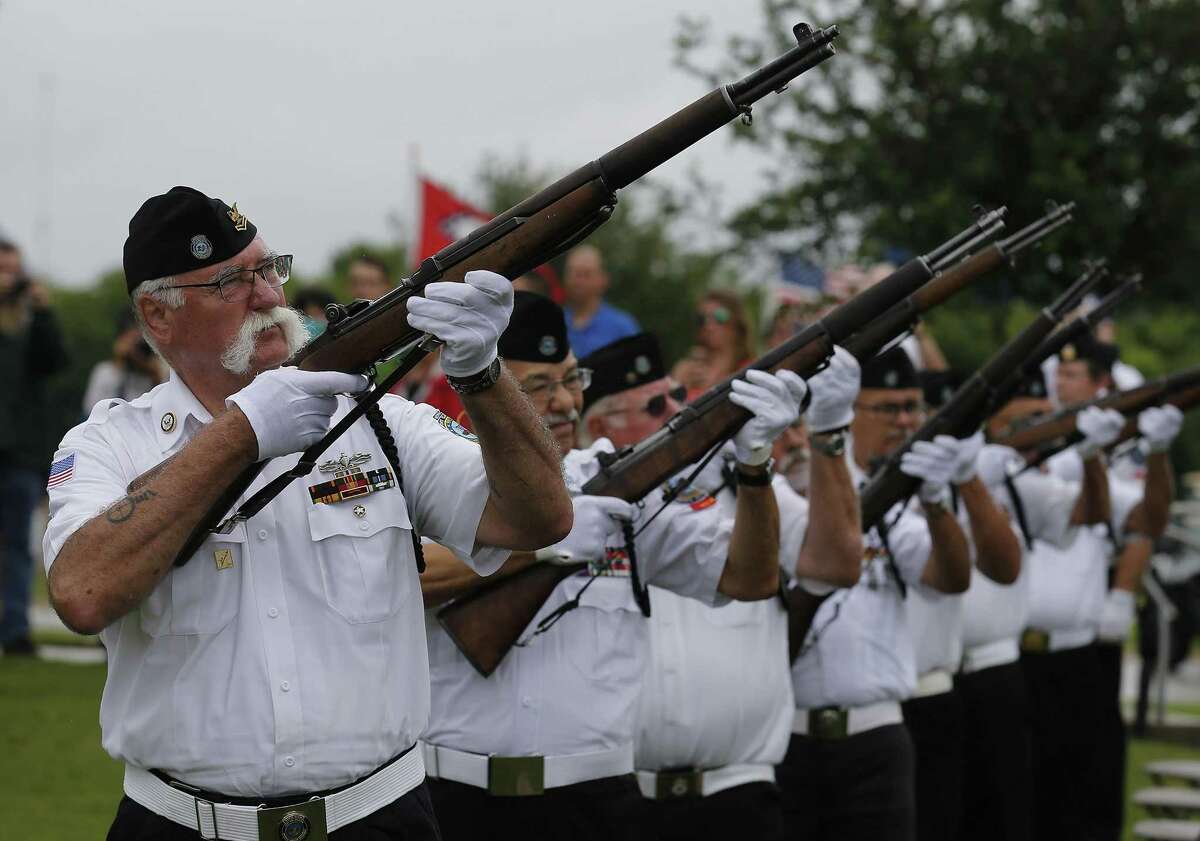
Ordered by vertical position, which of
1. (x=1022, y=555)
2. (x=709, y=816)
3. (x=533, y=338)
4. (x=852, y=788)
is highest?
(x=533, y=338)

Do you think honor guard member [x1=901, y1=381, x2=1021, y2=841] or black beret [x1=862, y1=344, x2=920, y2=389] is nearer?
black beret [x1=862, y1=344, x2=920, y2=389]

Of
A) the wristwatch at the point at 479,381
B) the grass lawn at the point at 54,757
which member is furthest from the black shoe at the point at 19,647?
the wristwatch at the point at 479,381

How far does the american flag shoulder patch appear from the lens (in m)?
3.66

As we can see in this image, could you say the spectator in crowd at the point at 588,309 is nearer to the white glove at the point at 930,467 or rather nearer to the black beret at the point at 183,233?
the white glove at the point at 930,467

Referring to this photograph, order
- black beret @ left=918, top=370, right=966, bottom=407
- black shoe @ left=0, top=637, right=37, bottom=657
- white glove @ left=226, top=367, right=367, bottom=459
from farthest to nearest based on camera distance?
black shoe @ left=0, top=637, right=37, bottom=657 → black beret @ left=918, top=370, right=966, bottom=407 → white glove @ left=226, top=367, right=367, bottom=459

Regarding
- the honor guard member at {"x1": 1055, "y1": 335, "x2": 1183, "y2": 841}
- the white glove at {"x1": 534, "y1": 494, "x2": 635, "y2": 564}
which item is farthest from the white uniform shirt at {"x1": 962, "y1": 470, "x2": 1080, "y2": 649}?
the white glove at {"x1": 534, "y1": 494, "x2": 635, "y2": 564}

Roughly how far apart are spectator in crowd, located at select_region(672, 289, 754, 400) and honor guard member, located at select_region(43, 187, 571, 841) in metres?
4.20

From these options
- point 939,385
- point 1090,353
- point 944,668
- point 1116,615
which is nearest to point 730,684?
point 944,668

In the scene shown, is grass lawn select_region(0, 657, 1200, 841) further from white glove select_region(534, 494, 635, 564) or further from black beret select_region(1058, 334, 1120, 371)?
white glove select_region(534, 494, 635, 564)

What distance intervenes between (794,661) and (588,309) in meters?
4.02

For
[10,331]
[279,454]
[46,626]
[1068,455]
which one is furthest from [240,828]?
[46,626]

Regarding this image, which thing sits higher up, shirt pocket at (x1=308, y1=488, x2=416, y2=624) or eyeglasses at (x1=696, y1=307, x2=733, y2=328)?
eyeglasses at (x1=696, y1=307, x2=733, y2=328)

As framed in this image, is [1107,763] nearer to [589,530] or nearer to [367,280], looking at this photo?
[367,280]

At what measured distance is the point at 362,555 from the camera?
3699mm
